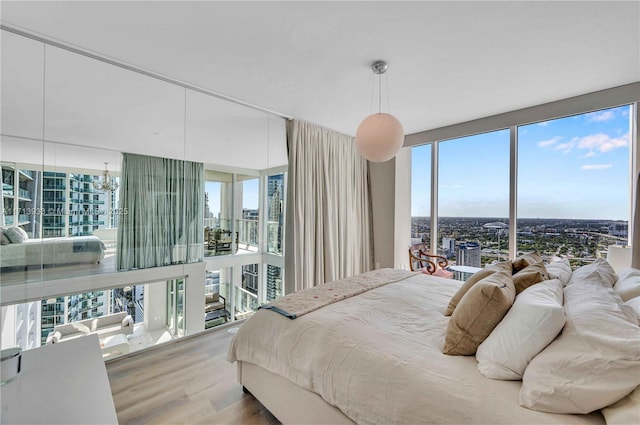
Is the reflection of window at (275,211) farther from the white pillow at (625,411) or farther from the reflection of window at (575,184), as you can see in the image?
the white pillow at (625,411)

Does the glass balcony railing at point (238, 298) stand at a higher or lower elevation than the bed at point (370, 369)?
lower

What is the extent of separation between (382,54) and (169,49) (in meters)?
1.75

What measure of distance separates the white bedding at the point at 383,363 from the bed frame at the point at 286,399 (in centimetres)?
8

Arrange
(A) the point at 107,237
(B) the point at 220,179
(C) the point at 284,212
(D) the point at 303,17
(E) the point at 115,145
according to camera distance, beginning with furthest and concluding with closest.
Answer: (C) the point at 284,212 → (B) the point at 220,179 → (E) the point at 115,145 → (A) the point at 107,237 → (D) the point at 303,17

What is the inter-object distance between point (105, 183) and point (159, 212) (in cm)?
52

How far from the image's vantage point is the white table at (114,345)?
8.36 ft

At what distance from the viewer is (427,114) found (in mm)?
3645

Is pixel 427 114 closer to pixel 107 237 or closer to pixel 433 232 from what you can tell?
pixel 433 232

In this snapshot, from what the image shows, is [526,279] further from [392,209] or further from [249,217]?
[249,217]

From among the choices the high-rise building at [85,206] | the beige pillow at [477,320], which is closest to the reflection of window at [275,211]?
the high-rise building at [85,206]

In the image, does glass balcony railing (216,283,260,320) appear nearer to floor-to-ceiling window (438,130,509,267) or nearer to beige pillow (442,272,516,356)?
beige pillow (442,272,516,356)

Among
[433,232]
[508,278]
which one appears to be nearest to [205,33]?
[508,278]

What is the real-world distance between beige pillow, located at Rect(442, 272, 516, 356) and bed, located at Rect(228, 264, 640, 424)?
0.19 feet

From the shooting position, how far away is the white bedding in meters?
1.02
